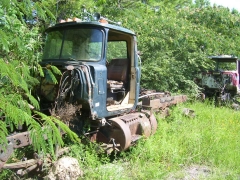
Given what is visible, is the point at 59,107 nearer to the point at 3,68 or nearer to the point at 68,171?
the point at 68,171

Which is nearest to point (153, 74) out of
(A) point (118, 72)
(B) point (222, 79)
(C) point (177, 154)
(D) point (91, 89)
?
(B) point (222, 79)

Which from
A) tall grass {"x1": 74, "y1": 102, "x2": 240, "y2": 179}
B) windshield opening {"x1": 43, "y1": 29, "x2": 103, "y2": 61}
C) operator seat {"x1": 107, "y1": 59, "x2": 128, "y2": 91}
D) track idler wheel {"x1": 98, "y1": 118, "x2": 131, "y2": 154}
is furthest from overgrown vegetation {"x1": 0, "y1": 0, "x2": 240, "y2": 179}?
operator seat {"x1": 107, "y1": 59, "x2": 128, "y2": 91}

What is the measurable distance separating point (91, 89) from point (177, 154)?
6.47ft

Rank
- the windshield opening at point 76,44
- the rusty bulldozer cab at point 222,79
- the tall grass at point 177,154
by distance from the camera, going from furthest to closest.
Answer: the rusty bulldozer cab at point 222,79, the windshield opening at point 76,44, the tall grass at point 177,154

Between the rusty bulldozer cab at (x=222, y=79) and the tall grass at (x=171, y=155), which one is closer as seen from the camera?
the tall grass at (x=171, y=155)

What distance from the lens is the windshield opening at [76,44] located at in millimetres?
4914

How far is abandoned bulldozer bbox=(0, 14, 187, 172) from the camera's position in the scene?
4.57 metres

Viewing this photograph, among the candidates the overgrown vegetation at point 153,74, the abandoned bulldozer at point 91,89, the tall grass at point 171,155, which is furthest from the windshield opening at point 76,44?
the tall grass at point 171,155

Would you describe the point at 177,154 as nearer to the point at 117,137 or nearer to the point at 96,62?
the point at 117,137

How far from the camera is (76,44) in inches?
198

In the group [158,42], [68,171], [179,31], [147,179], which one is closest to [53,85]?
[68,171]

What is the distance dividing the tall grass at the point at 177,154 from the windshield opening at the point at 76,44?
69.7 inches

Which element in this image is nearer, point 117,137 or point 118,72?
point 117,137

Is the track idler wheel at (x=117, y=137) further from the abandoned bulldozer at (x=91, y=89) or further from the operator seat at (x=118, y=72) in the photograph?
the operator seat at (x=118, y=72)
